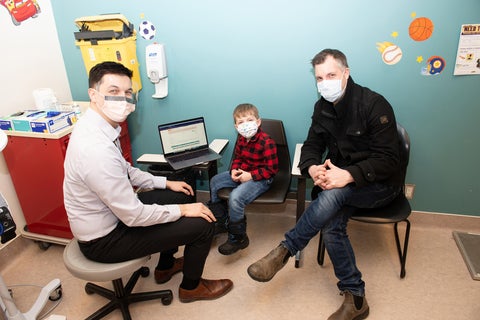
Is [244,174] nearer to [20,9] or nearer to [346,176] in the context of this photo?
[346,176]

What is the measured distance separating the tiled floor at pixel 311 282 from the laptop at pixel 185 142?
63 centimetres

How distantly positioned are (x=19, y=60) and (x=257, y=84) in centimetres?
156

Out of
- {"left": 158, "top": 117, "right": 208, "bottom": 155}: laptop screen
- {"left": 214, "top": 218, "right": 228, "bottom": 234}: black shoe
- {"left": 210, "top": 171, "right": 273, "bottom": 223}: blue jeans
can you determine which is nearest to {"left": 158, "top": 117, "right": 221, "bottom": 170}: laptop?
{"left": 158, "top": 117, "right": 208, "bottom": 155}: laptop screen

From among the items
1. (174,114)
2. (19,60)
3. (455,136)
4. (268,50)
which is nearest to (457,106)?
(455,136)

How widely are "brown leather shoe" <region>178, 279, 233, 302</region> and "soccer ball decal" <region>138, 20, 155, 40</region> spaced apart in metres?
1.66

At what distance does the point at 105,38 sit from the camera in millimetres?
2266

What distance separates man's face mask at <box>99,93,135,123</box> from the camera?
1555 millimetres

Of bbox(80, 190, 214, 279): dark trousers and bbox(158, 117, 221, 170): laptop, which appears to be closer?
bbox(80, 190, 214, 279): dark trousers

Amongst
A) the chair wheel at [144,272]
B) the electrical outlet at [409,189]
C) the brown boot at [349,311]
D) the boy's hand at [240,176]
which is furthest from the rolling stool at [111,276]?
the electrical outlet at [409,189]

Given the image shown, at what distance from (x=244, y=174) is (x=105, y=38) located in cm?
129

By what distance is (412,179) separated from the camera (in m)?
2.38

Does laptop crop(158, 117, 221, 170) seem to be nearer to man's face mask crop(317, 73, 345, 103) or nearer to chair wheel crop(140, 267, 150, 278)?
chair wheel crop(140, 267, 150, 278)

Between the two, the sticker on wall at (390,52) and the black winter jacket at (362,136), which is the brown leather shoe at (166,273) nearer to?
the black winter jacket at (362,136)

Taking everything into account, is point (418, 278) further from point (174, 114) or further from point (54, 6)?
point (54, 6)
